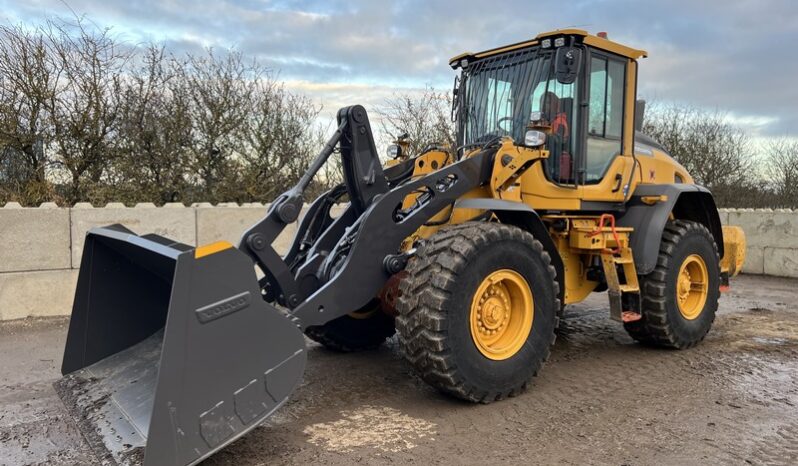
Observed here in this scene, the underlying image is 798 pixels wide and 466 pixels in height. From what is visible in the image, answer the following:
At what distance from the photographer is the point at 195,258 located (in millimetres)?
2900

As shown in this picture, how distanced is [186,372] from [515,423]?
6.75 ft

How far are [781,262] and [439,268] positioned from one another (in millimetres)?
10441

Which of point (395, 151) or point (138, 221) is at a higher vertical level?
point (395, 151)

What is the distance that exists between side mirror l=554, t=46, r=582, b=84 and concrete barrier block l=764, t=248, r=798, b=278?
902 cm

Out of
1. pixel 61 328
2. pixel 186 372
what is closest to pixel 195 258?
pixel 186 372

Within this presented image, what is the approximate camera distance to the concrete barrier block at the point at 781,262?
446 inches

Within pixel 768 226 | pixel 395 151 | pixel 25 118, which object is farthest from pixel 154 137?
pixel 768 226

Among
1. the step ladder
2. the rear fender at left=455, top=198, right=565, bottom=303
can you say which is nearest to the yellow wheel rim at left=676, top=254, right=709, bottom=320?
the step ladder

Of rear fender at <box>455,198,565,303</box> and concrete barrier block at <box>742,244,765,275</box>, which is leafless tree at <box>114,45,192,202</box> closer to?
rear fender at <box>455,198,565,303</box>

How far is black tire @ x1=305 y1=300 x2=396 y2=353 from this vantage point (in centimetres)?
534

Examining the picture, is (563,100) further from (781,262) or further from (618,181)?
(781,262)

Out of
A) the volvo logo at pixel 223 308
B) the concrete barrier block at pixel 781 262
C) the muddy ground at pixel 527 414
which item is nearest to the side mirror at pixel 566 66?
the muddy ground at pixel 527 414

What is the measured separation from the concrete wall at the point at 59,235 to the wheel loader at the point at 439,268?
3.19 metres

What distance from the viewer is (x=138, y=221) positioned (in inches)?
286
